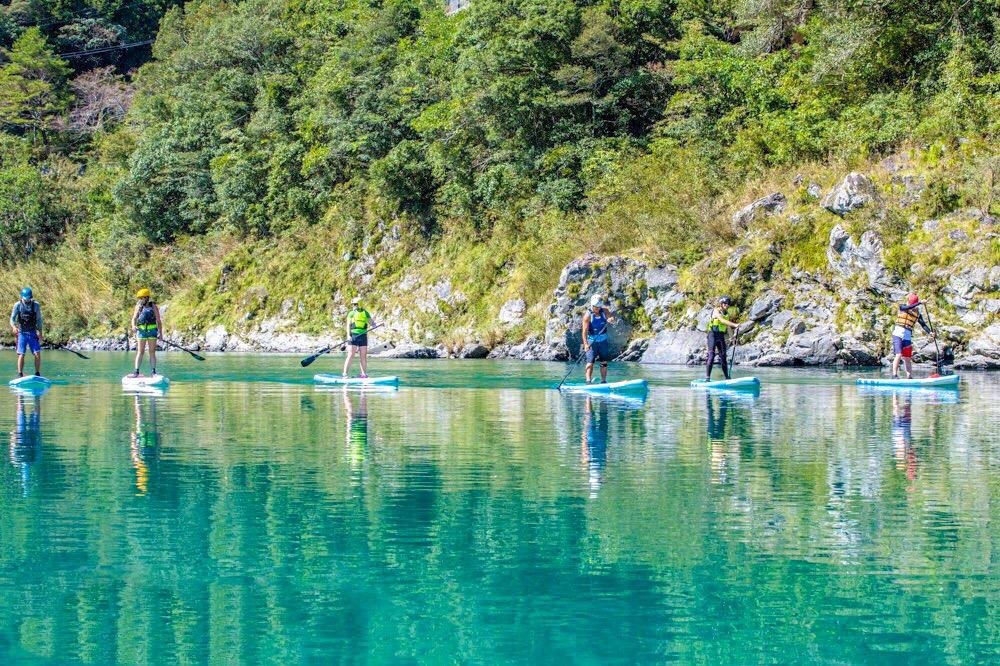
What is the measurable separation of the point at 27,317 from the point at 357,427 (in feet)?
41.6

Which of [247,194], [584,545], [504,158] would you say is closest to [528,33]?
[504,158]

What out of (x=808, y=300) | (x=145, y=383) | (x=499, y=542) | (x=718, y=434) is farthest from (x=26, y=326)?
(x=808, y=300)

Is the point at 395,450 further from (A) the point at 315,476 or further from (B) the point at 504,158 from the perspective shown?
(B) the point at 504,158

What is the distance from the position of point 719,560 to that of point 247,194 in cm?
5959

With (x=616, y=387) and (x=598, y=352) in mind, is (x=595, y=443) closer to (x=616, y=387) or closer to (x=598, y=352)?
(x=616, y=387)

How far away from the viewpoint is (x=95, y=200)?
7806 cm

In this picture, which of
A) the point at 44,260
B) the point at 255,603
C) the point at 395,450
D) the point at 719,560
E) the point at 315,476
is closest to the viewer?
the point at 255,603

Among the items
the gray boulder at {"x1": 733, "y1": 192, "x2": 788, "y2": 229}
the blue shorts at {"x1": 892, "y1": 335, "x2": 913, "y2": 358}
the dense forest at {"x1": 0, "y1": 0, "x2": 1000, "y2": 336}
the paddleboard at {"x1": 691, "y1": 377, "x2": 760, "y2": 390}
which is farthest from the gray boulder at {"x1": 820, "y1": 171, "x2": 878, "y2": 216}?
the paddleboard at {"x1": 691, "y1": 377, "x2": 760, "y2": 390}

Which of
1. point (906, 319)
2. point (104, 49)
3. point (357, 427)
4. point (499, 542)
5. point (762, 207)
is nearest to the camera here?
point (499, 542)

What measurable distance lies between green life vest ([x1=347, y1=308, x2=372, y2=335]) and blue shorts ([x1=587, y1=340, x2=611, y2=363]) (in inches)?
199

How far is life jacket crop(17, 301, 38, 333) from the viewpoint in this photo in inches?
1065

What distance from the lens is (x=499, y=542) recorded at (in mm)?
9148

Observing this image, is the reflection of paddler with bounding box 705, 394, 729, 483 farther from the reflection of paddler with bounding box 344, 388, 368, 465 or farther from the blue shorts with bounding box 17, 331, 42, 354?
the blue shorts with bounding box 17, 331, 42, 354

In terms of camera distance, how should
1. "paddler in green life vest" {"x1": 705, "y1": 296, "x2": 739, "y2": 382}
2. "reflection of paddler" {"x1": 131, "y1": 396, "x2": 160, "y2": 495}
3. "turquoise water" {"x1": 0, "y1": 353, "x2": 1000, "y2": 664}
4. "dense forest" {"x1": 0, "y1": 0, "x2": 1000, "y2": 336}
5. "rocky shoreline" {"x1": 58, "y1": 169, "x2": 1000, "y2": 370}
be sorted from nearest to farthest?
"turquoise water" {"x1": 0, "y1": 353, "x2": 1000, "y2": 664}
"reflection of paddler" {"x1": 131, "y1": 396, "x2": 160, "y2": 495}
"paddler in green life vest" {"x1": 705, "y1": 296, "x2": 739, "y2": 382}
"rocky shoreline" {"x1": 58, "y1": 169, "x2": 1000, "y2": 370}
"dense forest" {"x1": 0, "y1": 0, "x2": 1000, "y2": 336}
